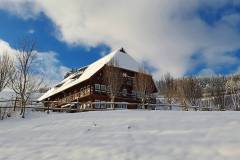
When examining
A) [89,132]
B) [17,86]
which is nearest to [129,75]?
[17,86]

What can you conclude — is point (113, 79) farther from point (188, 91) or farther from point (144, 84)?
point (188, 91)

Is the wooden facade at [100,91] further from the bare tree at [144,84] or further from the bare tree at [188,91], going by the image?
the bare tree at [188,91]

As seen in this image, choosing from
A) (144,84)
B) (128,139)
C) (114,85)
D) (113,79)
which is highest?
(113,79)

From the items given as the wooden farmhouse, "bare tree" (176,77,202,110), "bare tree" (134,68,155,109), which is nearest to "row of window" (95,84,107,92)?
the wooden farmhouse

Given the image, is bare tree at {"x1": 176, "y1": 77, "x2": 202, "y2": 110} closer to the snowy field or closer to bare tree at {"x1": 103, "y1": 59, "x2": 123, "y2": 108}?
bare tree at {"x1": 103, "y1": 59, "x2": 123, "y2": 108}

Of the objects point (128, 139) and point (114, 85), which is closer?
point (128, 139)

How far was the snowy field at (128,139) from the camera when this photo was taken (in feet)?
47.2

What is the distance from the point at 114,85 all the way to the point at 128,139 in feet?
102

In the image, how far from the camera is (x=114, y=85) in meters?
47.6

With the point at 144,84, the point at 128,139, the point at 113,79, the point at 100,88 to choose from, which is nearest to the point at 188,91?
the point at 144,84

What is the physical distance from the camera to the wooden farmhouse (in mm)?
48781

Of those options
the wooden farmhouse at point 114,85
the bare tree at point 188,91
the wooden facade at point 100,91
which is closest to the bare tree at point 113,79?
the wooden farmhouse at point 114,85

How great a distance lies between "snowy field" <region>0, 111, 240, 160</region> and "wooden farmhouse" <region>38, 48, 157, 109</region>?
26.9 meters

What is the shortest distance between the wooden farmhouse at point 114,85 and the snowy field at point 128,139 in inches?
1059
